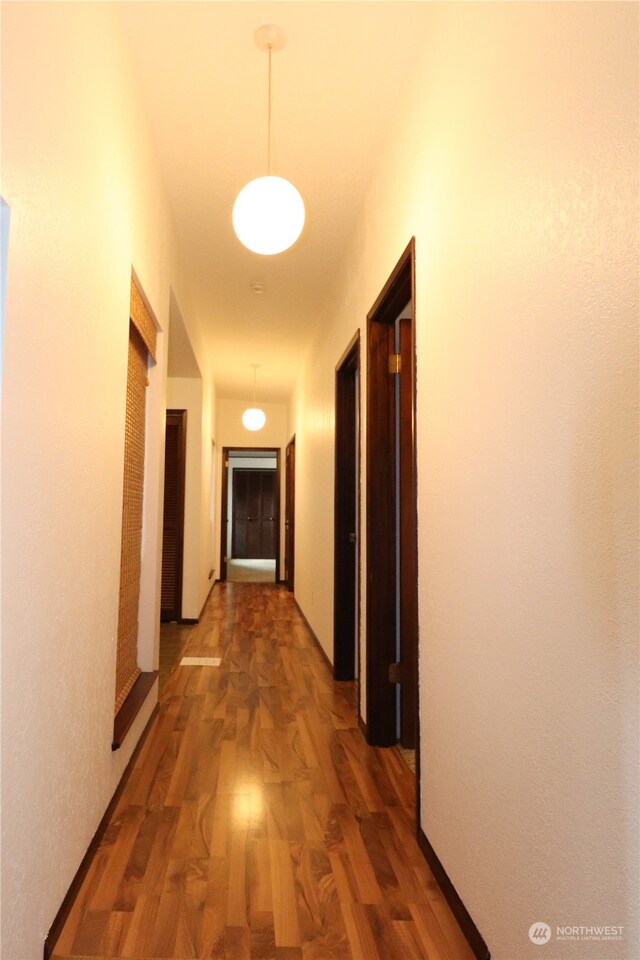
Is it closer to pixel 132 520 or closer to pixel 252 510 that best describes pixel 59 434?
pixel 132 520

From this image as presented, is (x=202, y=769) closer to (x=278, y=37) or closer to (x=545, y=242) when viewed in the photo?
(x=545, y=242)

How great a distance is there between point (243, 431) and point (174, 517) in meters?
3.34

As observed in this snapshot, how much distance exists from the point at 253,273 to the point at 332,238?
790 mm

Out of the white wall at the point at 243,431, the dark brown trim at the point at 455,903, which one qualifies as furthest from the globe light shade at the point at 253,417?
the dark brown trim at the point at 455,903

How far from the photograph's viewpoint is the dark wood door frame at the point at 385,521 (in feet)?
8.90

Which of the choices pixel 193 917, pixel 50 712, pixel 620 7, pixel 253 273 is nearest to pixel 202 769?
pixel 193 917

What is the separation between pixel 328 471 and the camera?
4.29 m

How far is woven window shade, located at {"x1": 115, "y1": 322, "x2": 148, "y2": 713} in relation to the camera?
2.41 meters

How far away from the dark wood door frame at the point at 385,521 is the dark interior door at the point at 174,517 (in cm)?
325

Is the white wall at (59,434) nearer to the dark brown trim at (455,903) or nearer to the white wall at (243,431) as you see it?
the dark brown trim at (455,903)

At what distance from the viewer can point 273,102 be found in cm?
230

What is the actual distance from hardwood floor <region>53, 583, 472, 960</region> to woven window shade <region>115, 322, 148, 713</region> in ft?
1.41

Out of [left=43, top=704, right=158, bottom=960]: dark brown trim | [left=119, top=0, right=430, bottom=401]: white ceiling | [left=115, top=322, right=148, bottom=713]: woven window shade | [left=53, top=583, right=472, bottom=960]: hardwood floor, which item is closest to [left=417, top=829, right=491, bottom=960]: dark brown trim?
[left=53, top=583, right=472, bottom=960]: hardwood floor

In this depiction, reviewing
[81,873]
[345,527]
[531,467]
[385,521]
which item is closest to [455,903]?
[81,873]
